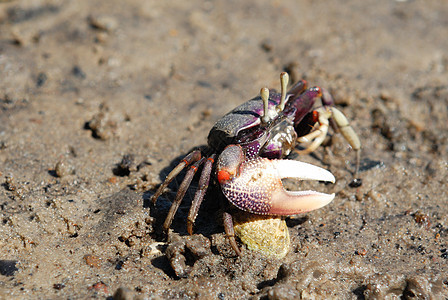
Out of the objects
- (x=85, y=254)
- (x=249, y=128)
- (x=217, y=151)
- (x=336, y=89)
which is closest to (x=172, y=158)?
(x=217, y=151)

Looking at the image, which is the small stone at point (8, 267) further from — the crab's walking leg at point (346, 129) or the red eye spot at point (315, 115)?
the crab's walking leg at point (346, 129)

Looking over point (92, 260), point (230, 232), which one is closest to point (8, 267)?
point (92, 260)

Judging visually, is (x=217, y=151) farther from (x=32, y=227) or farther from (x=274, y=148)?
(x=32, y=227)

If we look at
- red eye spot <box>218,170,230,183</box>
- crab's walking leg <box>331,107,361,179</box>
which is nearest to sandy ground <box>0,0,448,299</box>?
crab's walking leg <box>331,107,361,179</box>

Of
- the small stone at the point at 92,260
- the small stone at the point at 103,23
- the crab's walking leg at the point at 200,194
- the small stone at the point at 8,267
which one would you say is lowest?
the small stone at the point at 92,260

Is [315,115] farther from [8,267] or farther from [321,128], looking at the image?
[8,267]

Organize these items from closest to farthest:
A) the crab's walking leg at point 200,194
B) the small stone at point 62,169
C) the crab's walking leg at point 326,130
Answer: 1. the crab's walking leg at point 200,194
2. the crab's walking leg at point 326,130
3. the small stone at point 62,169

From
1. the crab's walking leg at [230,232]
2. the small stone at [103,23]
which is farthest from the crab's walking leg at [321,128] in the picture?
the small stone at [103,23]

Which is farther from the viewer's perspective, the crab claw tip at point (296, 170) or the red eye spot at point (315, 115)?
the red eye spot at point (315, 115)
